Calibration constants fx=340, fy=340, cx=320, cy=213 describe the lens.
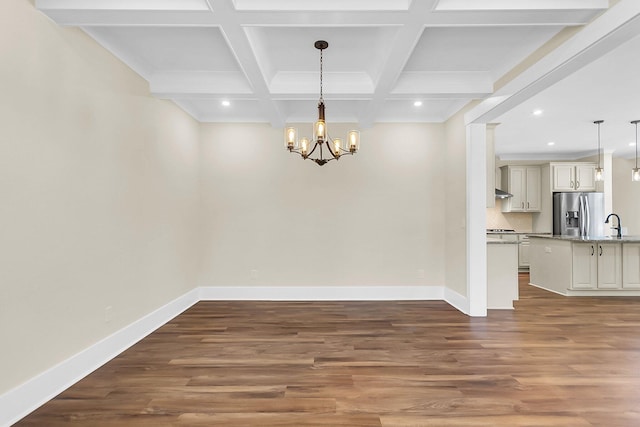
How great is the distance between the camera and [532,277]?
258 inches

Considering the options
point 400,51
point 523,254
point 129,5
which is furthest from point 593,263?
point 129,5

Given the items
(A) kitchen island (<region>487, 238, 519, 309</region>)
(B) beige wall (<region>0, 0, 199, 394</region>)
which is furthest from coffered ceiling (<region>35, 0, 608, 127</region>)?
(A) kitchen island (<region>487, 238, 519, 309</region>)

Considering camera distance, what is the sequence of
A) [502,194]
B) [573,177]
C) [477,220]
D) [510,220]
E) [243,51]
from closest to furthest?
1. [243,51]
2. [477,220]
3. [573,177]
4. [502,194]
5. [510,220]

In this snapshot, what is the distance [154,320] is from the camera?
12.5ft

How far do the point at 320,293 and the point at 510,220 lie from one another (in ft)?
18.9

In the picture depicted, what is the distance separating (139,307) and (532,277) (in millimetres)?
6704

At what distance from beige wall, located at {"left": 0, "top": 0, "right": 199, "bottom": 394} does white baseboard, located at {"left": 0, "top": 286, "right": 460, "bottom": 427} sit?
87mm

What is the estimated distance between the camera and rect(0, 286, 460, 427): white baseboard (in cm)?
216

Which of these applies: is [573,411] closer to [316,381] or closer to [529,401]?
[529,401]

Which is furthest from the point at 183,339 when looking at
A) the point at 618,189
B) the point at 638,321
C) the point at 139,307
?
the point at 618,189

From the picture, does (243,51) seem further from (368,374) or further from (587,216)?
(587,216)

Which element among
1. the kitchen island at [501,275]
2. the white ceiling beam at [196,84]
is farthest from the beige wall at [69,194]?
the kitchen island at [501,275]

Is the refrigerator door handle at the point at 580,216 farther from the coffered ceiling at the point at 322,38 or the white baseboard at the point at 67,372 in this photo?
the white baseboard at the point at 67,372

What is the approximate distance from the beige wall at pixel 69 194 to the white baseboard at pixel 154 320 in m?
0.09
